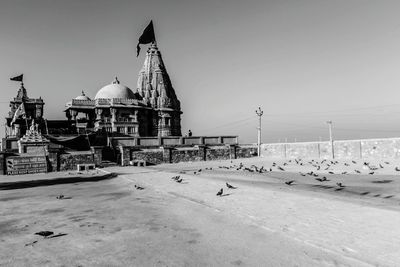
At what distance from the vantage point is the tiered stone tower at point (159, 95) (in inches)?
2137

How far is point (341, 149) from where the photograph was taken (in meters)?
29.7

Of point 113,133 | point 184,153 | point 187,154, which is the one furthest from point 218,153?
point 113,133

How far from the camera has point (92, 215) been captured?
25.1 ft

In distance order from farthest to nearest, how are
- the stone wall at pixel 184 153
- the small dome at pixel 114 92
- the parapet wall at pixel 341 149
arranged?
the small dome at pixel 114 92
the stone wall at pixel 184 153
the parapet wall at pixel 341 149

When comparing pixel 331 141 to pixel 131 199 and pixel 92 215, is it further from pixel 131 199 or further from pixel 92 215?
pixel 92 215

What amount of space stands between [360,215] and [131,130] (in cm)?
4394

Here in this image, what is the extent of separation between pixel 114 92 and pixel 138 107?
21.0 feet

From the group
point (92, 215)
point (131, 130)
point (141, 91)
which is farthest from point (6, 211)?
point (141, 91)

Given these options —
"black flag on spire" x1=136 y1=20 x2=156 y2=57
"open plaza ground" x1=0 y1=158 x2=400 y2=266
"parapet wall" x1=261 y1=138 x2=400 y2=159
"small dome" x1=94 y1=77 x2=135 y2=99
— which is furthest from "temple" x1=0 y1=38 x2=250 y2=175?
"open plaza ground" x1=0 y1=158 x2=400 y2=266

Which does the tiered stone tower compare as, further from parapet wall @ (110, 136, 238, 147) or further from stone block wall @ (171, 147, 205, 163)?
stone block wall @ (171, 147, 205, 163)

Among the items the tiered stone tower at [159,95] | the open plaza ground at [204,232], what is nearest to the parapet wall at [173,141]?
the tiered stone tower at [159,95]

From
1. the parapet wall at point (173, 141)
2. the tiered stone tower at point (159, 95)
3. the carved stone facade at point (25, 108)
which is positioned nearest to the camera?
the parapet wall at point (173, 141)

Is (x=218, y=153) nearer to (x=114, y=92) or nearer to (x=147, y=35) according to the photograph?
(x=147, y=35)

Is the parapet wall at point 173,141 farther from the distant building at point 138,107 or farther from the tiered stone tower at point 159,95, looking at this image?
the tiered stone tower at point 159,95
